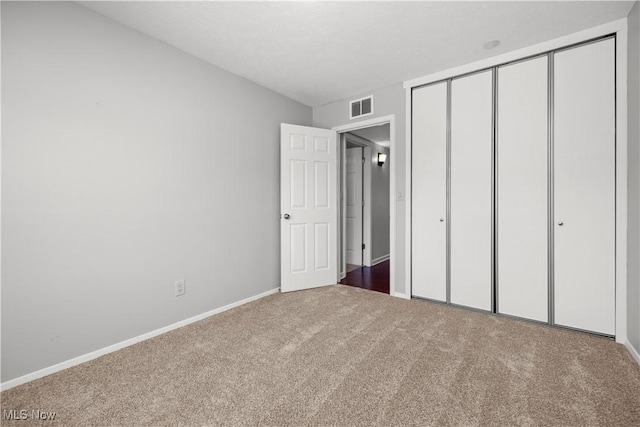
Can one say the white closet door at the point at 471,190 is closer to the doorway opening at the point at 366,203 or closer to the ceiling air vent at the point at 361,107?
the ceiling air vent at the point at 361,107

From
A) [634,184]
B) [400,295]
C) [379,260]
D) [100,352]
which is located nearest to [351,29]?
[634,184]

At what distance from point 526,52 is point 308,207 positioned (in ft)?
8.66

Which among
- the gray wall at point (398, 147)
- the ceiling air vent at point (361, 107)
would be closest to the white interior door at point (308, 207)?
the ceiling air vent at point (361, 107)

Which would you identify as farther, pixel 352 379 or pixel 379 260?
pixel 379 260

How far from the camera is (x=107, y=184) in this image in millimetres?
2066

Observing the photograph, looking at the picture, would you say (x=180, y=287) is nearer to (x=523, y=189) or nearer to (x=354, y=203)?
(x=523, y=189)

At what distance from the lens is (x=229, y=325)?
254 centimetres

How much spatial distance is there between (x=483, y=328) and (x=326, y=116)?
10.1 feet

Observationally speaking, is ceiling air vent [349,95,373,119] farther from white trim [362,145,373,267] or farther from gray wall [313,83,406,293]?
white trim [362,145,373,267]

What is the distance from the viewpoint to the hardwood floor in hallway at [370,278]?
3.81 metres

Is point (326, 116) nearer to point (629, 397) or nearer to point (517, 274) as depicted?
point (517, 274)
